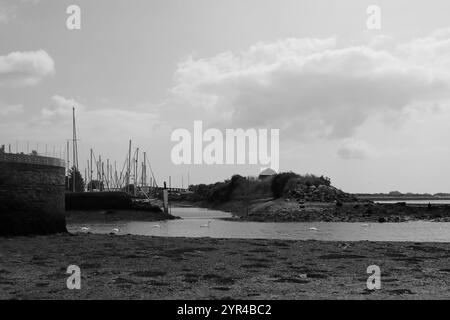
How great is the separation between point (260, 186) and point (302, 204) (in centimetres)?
4196

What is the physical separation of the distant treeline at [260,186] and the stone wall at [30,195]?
87010mm

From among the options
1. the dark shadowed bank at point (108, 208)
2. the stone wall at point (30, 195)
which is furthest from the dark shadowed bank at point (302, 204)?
the stone wall at point (30, 195)

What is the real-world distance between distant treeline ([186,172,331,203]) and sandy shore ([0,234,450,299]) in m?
90.3

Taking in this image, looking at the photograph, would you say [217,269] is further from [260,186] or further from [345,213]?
[260,186]

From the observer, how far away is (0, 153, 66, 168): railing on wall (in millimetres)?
22562

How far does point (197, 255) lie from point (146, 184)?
94594 mm

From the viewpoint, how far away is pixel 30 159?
23.5m

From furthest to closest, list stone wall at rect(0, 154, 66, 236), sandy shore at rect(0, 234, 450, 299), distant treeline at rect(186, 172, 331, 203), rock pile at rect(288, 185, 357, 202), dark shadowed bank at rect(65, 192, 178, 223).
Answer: distant treeline at rect(186, 172, 331, 203) → rock pile at rect(288, 185, 357, 202) → dark shadowed bank at rect(65, 192, 178, 223) → stone wall at rect(0, 154, 66, 236) → sandy shore at rect(0, 234, 450, 299)

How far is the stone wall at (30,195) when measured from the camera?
886 inches

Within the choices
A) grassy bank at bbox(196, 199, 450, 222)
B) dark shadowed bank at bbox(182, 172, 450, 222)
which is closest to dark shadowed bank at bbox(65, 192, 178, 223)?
grassy bank at bbox(196, 199, 450, 222)

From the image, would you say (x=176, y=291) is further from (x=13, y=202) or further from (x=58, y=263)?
(x=13, y=202)

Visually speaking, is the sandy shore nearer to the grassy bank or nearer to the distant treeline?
the grassy bank

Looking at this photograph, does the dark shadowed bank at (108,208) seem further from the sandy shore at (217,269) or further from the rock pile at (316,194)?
the sandy shore at (217,269)
